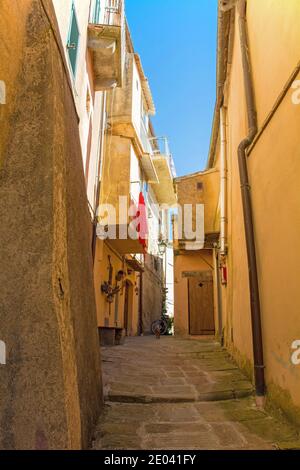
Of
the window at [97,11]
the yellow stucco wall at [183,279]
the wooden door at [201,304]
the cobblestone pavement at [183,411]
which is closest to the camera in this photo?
the cobblestone pavement at [183,411]

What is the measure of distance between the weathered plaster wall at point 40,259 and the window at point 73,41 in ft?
9.58

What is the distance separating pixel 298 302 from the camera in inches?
123

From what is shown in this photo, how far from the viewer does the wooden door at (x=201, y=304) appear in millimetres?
13094

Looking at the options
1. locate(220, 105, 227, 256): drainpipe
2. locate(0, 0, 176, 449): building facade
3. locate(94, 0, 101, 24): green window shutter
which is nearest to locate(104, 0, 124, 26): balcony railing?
locate(94, 0, 101, 24): green window shutter

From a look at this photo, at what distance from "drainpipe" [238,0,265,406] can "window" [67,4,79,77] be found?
3144 mm

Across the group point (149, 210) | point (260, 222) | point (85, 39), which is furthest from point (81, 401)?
point (149, 210)

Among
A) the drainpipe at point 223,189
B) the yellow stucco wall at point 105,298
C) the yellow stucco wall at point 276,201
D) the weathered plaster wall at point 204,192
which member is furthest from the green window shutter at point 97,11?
the yellow stucco wall at point 105,298

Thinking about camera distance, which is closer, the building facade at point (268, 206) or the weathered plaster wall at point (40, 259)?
the weathered plaster wall at point (40, 259)

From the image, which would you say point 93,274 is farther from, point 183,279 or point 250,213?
point 183,279

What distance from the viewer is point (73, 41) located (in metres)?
6.35

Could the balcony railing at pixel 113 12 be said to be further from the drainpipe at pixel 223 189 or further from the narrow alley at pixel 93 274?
the drainpipe at pixel 223 189

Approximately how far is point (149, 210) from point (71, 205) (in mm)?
16614

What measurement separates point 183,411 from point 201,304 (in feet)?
32.0

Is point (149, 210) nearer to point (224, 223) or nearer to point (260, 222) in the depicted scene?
point (224, 223)
